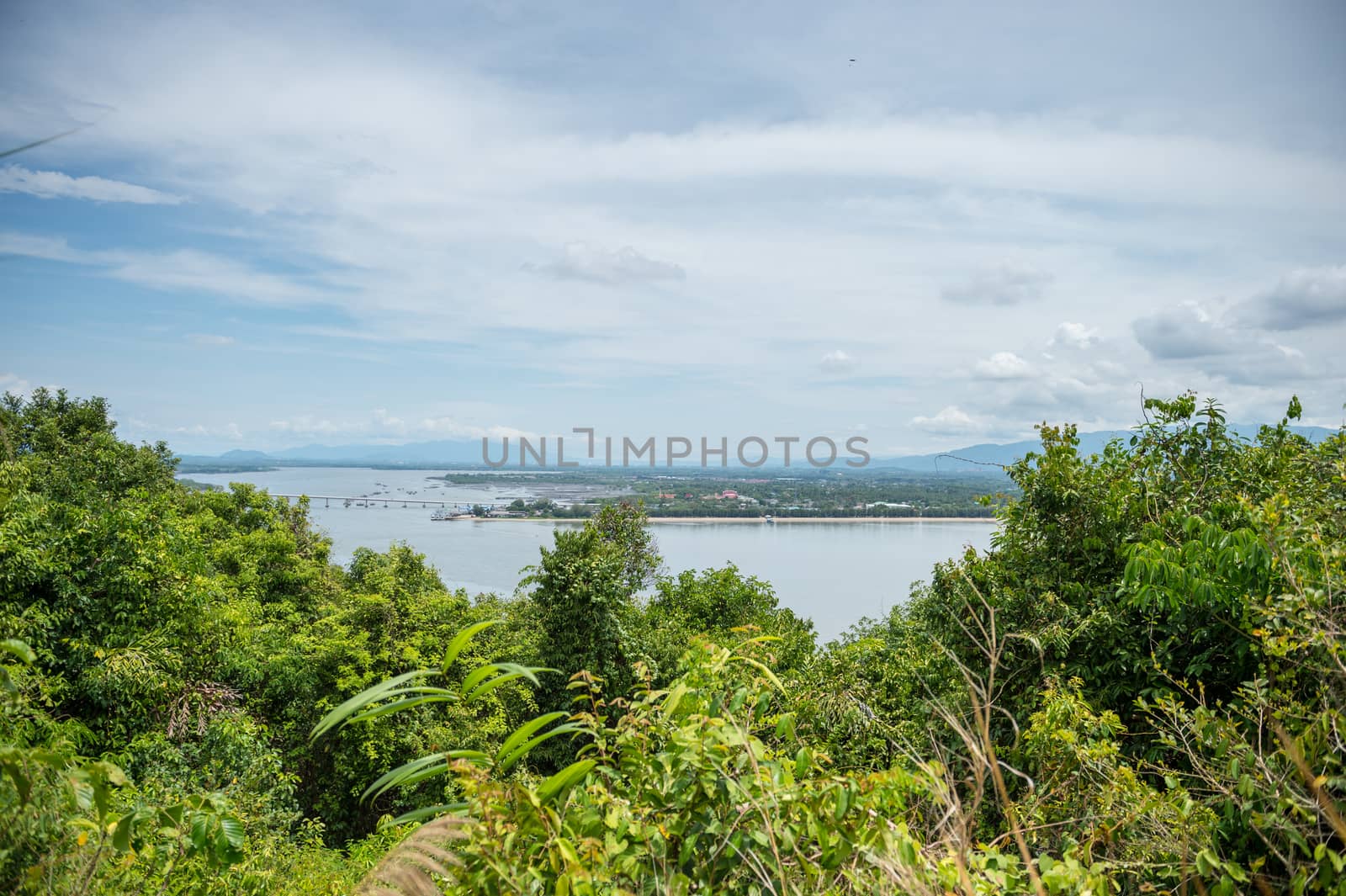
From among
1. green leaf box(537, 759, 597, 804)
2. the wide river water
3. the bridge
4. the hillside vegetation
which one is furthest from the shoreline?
green leaf box(537, 759, 597, 804)

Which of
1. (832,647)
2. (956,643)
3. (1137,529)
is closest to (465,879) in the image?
(956,643)

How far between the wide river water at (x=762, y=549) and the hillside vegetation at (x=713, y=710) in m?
12.3

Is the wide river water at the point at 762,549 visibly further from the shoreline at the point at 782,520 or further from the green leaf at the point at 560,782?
the green leaf at the point at 560,782

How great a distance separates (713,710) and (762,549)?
144 feet

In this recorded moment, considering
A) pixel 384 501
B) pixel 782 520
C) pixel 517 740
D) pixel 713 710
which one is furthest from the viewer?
pixel 384 501

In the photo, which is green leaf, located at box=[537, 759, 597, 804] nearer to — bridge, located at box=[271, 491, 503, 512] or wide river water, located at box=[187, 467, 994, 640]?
wide river water, located at box=[187, 467, 994, 640]

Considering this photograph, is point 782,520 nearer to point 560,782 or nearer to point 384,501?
point 384,501

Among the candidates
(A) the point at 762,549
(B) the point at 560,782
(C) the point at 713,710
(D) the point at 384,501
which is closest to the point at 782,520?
(A) the point at 762,549

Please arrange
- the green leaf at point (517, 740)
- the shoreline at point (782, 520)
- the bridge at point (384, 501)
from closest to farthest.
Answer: the green leaf at point (517, 740) → the shoreline at point (782, 520) → the bridge at point (384, 501)

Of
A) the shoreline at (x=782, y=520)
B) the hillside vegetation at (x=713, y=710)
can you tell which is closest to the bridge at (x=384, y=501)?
the shoreline at (x=782, y=520)

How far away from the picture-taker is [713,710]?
47.1 inches

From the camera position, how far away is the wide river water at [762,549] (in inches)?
1150

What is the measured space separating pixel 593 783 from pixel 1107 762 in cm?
269

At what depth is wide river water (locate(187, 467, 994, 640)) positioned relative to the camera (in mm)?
29219
